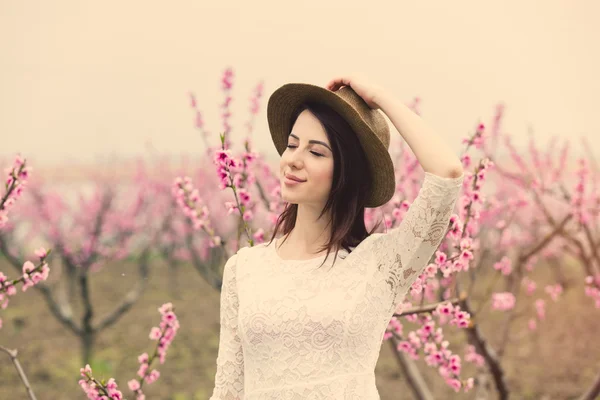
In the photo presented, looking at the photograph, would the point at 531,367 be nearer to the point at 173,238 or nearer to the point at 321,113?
the point at 173,238

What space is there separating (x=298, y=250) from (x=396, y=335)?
116cm

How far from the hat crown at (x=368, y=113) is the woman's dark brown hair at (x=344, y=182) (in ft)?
0.20

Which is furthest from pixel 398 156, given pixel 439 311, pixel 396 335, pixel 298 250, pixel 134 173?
pixel 134 173

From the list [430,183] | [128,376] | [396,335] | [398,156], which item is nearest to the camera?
[430,183]

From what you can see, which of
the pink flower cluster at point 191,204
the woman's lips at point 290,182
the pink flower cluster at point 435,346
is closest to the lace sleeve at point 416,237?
the woman's lips at point 290,182

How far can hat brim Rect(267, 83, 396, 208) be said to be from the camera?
5.13ft

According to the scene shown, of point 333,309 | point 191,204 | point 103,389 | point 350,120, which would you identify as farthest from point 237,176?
point 333,309

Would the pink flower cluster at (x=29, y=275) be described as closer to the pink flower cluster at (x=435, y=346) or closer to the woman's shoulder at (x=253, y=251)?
the woman's shoulder at (x=253, y=251)

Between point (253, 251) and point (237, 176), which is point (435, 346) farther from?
point (253, 251)

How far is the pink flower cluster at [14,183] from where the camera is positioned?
246 centimetres

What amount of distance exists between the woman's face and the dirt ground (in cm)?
423

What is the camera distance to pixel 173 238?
1048cm

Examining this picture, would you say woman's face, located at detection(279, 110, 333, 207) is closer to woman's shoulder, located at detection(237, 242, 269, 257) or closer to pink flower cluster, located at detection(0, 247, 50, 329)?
woman's shoulder, located at detection(237, 242, 269, 257)

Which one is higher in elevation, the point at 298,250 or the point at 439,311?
the point at 298,250
